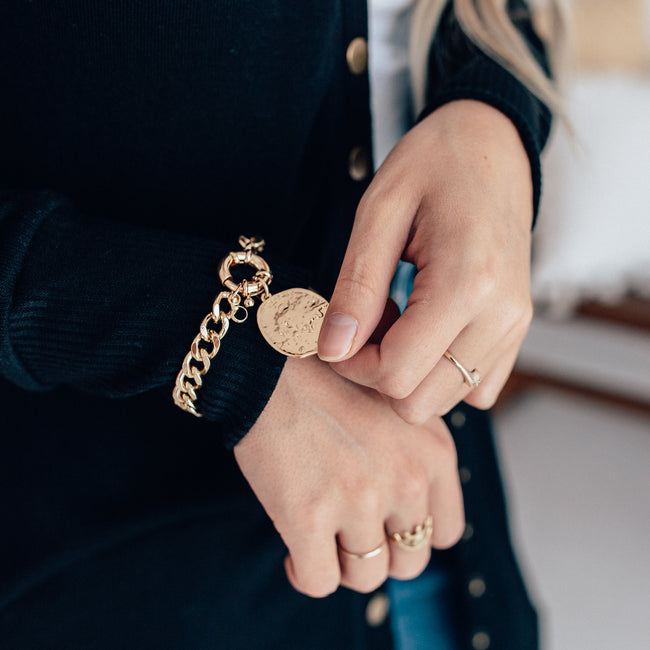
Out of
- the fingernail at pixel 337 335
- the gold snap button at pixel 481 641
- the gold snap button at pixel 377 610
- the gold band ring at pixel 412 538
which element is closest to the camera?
the fingernail at pixel 337 335

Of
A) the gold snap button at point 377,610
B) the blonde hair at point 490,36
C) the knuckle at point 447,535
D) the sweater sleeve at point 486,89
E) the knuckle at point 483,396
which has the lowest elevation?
the gold snap button at point 377,610

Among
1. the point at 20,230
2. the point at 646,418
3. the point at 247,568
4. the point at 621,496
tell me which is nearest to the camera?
the point at 20,230

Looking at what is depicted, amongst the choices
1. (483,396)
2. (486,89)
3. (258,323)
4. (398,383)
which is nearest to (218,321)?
(258,323)

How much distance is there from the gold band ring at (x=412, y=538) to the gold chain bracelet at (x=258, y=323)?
0.22 m

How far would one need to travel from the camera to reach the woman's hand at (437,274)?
46cm

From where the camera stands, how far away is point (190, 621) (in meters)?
0.57

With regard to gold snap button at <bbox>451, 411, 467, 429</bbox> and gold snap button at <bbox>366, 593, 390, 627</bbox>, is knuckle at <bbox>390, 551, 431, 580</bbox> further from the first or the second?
gold snap button at <bbox>451, 411, 467, 429</bbox>

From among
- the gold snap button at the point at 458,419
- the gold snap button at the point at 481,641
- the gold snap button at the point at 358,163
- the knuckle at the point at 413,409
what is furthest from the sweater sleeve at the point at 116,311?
the gold snap button at the point at 481,641

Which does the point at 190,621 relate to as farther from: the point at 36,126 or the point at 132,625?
the point at 36,126

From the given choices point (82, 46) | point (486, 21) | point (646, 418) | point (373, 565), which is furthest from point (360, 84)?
point (646, 418)

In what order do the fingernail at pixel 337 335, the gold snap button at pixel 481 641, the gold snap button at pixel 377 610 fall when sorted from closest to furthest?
1. the fingernail at pixel 337 335
2. the gold snap button at pixel 377 610
3. the gold snap button at pixel 481 641

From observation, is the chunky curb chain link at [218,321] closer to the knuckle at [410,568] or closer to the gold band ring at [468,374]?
the gold band ring at [468,374]

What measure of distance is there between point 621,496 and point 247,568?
1409mm

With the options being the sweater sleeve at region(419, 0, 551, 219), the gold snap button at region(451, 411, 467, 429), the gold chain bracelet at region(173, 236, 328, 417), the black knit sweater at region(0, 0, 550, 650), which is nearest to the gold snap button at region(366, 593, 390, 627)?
the black knit sweater at region(0, 0, 550, 650)
